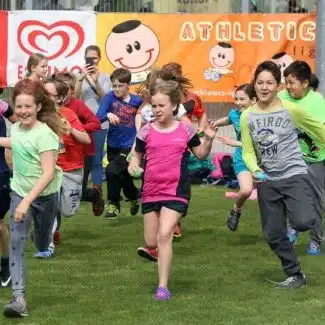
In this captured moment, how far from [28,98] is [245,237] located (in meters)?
4.15

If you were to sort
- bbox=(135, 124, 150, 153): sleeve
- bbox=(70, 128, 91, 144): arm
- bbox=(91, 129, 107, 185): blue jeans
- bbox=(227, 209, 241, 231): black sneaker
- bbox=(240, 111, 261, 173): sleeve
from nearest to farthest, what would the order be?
bbox=(135, 124, 150, 153): sleeve, bbox=(240, 111, 261, 173): sleeve, bbox=(70, 128, 91, 144): arm, bbox=(227, 209, 241, 231): black sneaker, bbox=(91, 129, 107, 185): blue jeans

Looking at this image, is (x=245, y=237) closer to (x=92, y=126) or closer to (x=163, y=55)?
(x=92, y=126)

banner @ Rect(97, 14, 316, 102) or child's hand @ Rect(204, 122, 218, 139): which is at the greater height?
banner @ Rect(97, 14, 316, 102)

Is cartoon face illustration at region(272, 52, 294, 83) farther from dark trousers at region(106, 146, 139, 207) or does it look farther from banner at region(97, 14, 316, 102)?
dark trousers at region(106, 146, 139, 207)

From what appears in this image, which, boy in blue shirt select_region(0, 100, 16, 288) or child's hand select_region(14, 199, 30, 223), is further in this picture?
boy in blue shirt select_region(0, 100, 16, 288)

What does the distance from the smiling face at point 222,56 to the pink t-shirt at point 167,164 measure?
8161 mm

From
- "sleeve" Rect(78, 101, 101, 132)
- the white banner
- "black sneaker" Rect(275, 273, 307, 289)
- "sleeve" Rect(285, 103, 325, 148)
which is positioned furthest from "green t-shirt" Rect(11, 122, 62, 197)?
the white banner

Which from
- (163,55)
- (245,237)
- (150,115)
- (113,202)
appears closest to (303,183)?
(150,115)

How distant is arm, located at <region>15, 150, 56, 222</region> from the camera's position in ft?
23.5

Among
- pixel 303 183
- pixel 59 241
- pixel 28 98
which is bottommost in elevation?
pixel 59 241

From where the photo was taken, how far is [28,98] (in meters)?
7.41

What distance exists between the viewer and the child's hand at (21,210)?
23.4 ft

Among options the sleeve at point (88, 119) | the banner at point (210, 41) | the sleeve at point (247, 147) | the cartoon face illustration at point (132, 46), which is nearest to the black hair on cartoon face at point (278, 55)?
the banner at point (210, 41)

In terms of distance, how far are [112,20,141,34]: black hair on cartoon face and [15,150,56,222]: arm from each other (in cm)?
909
